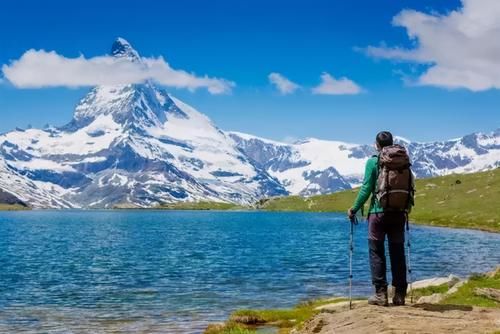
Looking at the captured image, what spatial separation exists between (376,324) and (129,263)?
223 feet

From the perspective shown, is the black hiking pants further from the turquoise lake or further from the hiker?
the turquoise lake

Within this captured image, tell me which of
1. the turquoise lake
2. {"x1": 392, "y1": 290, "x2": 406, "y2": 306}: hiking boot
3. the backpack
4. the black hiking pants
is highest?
the backpack

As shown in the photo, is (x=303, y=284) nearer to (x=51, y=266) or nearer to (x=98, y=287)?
(x=98, y=287)

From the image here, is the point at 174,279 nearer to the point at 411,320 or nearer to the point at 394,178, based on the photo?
the point at 394,178

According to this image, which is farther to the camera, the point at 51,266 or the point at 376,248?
the point at 51,266

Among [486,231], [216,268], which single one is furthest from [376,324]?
[486,231]

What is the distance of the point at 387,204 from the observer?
62.2 ft

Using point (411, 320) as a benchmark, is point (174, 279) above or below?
below

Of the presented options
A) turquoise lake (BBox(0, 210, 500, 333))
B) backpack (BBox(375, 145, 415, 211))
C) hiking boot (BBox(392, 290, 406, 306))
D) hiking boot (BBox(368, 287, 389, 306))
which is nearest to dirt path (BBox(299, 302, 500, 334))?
hiking boot (BBox(368, 287, 389, 306))

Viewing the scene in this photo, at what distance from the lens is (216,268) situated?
237 ft

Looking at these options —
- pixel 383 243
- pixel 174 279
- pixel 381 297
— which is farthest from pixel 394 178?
pixel 174 279

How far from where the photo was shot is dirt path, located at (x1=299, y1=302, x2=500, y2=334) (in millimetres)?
16562

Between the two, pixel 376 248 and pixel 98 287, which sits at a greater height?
pixel 376 248

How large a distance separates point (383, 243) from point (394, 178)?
2303mm
